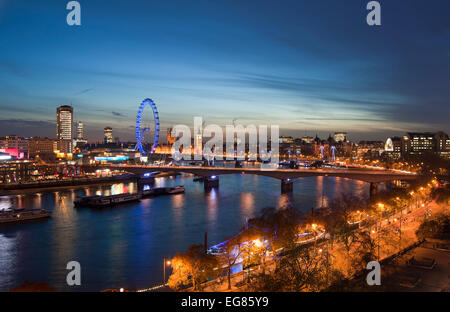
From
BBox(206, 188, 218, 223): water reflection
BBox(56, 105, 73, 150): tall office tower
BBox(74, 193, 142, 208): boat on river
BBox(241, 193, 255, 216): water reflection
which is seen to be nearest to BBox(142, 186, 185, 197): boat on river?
BBox(206, 188, 218, 223): water reflection

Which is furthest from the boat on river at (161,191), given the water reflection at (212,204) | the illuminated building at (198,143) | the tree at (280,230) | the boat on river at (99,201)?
the illuminated building at (198,143)

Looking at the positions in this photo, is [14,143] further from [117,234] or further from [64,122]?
[117,234]

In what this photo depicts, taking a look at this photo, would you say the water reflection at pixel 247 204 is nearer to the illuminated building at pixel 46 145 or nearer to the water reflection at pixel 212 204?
the water reflection at pixel 212 204

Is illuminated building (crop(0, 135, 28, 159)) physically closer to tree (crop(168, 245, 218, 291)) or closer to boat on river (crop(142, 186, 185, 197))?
boat on river (crop(142, 186, 185, 197))

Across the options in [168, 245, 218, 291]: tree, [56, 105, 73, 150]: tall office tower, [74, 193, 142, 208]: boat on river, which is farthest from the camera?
[56, 105, 73, 150]: tall office tower

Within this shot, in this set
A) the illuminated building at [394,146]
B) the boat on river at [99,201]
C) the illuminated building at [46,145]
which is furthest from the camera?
the illuminated building at [394,146]

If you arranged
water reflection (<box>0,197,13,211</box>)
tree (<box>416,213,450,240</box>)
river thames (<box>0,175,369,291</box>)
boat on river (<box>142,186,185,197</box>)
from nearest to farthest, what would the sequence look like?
river thames (<box>0,175,369,291</box>) < tree (<box>416,213,450,240</box>) < water reflection (<box>0,197,13,211</box>) < boat on river (<box>142,186,185,197</box>)

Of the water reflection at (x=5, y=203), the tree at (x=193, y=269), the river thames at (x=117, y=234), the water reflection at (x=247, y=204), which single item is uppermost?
the tree at (x=193, y=269)
